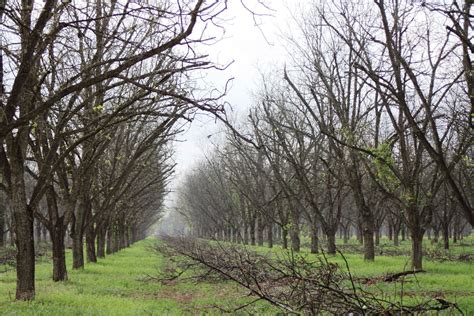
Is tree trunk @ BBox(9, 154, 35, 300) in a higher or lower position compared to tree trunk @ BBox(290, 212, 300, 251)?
higher

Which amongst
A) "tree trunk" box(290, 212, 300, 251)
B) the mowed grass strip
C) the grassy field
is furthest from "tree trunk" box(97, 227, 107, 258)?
the mowed grass strip

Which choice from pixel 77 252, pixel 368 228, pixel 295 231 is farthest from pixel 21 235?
pixel 295 231

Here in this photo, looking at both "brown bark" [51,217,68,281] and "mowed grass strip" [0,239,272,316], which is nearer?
"mowed grass strip" [0,239,272,316]

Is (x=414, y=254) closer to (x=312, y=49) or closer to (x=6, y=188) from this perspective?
(x=312, y=49)

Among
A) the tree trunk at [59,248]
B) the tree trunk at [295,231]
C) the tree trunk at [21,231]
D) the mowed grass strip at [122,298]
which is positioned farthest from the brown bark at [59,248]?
the tree trunk at [295,231]

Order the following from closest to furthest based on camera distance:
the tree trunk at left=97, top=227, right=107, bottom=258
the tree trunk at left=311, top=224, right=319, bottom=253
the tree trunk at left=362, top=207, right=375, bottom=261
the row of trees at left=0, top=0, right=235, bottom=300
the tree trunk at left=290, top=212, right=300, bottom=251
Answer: the row of trees at left=0, top=0, right=235, bottom=300, the tree trunk at left=362, top=207, right=375, bottom=261, the tree trunk at left=311, top=224, right=319, bottom=253, the tree trunk at left=97, top=227, right=107, bottom=258, the tree trunk at left=290, top=212, right=300, bottom=251

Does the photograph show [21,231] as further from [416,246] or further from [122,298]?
[416,246]

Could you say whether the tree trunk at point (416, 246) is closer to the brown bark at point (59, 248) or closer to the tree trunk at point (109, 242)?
the brown bark at point (59, 248)

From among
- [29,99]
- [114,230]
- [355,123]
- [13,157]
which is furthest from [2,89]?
[114,230]

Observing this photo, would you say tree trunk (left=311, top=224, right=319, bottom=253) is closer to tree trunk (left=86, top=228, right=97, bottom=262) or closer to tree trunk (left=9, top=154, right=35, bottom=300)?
tree trunk (left=86, top=228, right=97, bottom=262)

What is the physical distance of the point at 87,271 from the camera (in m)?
17.4

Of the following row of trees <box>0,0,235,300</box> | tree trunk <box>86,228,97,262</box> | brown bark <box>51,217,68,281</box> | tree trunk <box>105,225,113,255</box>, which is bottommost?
tree trunk <box>105,225,113,255</box>

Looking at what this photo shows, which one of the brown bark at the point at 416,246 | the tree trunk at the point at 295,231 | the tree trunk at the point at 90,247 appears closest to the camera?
the brown bark at the point at 416,246

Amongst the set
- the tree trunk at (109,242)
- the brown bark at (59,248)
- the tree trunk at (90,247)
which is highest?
the brown bark at (59,248)
